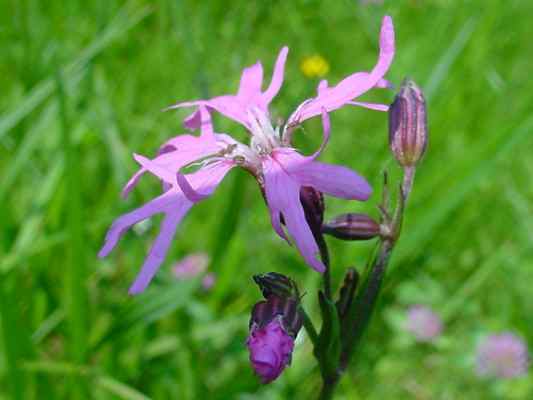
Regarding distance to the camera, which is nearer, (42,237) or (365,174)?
(42,237)

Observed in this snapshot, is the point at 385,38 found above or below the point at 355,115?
above

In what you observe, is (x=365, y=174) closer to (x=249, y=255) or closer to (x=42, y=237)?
(x=249, y=255)

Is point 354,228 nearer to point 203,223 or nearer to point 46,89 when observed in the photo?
point 46,89

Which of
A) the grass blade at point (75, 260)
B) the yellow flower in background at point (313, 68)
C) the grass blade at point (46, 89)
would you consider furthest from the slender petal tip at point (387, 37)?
the yellow flower in background at point (313, 68)

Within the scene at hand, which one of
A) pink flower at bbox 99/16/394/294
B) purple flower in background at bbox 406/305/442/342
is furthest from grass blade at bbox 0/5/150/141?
purple flower in background at bbox 406/305/442/342

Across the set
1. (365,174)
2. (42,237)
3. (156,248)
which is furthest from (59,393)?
(365,174)

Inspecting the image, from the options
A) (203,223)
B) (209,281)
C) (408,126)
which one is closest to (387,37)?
(408,126)

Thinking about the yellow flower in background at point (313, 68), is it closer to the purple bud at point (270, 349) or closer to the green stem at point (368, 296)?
the green stem at point (368, 296)
